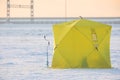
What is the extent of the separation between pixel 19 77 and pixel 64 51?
195 centimetres

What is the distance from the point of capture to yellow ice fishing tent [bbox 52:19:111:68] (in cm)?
1497

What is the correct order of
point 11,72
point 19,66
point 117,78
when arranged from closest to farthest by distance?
point 117,78, point 11,72, point 19,66

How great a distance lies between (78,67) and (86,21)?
1180 mm

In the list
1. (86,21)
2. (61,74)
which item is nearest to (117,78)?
(61,74)

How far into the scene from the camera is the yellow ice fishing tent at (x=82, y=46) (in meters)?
15.0

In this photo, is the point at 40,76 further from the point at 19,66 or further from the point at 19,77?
the point at 19,66

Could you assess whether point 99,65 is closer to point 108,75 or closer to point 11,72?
point 108,75

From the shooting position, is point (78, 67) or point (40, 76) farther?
point (78, 67)

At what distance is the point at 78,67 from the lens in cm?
1509

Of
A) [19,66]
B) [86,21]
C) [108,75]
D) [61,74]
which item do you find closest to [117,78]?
[108,75]

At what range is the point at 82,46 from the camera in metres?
15.0

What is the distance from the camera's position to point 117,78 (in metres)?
13.3

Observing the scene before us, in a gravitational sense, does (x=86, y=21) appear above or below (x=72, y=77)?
above

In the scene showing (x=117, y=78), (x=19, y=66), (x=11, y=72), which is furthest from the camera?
(x=19, y=66)
